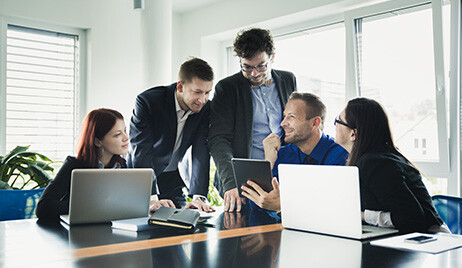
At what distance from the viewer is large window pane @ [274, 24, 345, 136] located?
14.3 ft

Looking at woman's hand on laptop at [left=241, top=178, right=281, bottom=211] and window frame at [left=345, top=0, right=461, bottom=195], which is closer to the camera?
woman's hand on laptop at [left=241, top=178, right=281, bottom=211]

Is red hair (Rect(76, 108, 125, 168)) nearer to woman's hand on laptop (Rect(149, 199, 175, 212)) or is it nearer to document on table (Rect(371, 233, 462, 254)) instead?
woman's hand on laptop (Rect(149, 199, 175, 212))

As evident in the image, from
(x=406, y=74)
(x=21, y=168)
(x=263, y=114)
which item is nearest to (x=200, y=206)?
(x=263, y=114)

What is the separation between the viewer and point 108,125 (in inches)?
106

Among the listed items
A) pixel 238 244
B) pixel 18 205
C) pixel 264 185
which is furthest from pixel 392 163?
pixel 18 205

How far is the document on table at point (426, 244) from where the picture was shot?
4.98ft

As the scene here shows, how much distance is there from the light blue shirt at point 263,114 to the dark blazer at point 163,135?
1.07 ft

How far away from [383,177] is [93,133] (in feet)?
5.19

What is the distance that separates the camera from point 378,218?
2012 mm

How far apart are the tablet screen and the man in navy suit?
1.89ft

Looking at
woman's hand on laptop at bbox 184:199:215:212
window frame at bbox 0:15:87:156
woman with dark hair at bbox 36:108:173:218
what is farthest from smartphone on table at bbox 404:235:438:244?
window frame at bbox 0:15:87:156

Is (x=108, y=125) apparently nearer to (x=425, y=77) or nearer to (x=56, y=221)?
(x=56, y=221)

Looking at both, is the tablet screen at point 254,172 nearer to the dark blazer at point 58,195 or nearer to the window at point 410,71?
the dark blazer at point 58,195

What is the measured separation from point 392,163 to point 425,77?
182 cm
